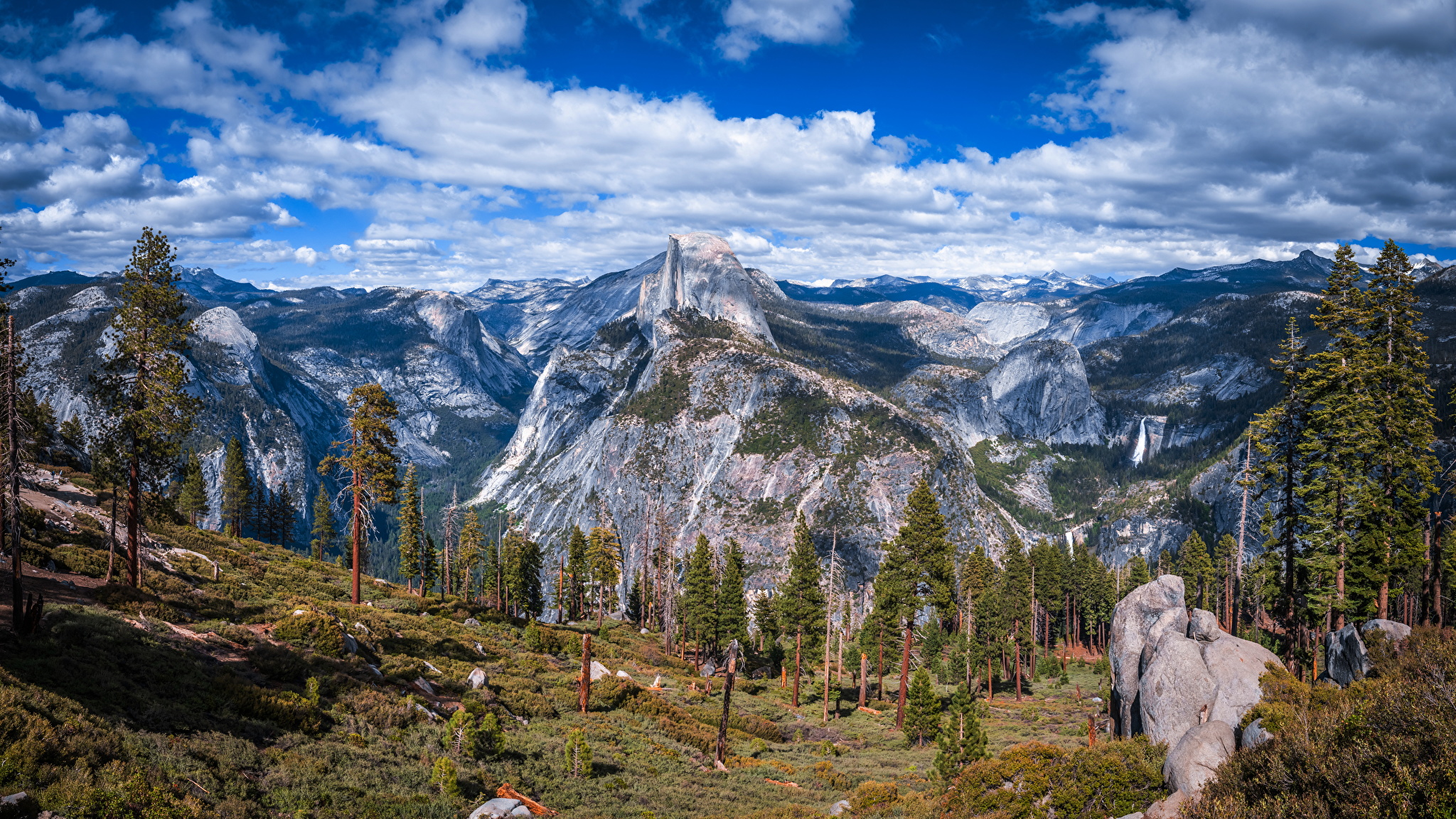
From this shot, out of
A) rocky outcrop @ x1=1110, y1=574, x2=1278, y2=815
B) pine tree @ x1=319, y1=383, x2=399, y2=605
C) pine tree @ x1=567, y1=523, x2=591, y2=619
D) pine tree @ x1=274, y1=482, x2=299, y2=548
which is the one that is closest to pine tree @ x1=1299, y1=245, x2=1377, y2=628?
rocky outcrop @ x1=1110, y1=574, x2=1278, y2=815

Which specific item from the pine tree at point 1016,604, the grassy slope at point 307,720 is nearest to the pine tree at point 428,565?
the grassy slope at point 307,720

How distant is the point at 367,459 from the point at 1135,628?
137 feet

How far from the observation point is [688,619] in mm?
66812

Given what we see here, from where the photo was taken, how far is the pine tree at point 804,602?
53625 millimetres

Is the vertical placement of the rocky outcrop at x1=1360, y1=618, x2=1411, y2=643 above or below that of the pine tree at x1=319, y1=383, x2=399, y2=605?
below

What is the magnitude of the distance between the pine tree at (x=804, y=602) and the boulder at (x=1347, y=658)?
1306 inches

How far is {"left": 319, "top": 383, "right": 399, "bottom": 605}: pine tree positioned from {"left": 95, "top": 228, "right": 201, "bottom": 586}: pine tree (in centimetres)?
922

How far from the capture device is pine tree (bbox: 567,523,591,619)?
78875mm

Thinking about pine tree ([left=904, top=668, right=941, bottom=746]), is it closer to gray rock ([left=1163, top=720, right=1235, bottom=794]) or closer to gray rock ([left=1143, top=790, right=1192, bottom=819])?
gray rock ([left=1163, top=720, right=1235, bottom=794])

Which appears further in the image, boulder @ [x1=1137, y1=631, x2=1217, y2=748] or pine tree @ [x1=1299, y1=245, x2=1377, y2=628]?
pine tree @ [x1=1299, y1=245, x2=1377, y2=628]

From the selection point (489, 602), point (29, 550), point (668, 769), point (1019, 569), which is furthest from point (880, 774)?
point (489, 602)

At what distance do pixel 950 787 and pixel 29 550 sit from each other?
126 ft

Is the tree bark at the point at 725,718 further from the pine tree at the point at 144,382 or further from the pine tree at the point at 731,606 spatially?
the pine tree at the point at 731,606

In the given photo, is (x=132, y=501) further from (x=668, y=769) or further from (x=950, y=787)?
(x=950, y=787)
